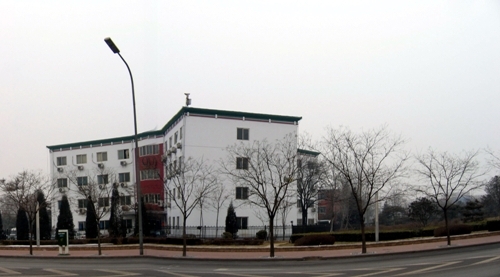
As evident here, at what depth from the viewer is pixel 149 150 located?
193ft

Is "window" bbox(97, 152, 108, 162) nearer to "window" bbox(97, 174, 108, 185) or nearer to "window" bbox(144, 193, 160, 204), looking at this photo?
"window" bbox(97, 174, 108, 185)

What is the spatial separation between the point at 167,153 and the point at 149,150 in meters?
8.07

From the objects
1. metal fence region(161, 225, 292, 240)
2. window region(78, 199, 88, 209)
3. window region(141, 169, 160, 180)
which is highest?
window region(141, 169, 160, 180)

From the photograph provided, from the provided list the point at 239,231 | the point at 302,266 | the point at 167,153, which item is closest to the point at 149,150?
the point at 167,153

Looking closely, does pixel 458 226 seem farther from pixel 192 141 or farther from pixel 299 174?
pixel 192 141

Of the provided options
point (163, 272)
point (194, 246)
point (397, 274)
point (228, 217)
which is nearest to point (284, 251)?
point (194, 246)

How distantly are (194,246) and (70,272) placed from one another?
11.6 m

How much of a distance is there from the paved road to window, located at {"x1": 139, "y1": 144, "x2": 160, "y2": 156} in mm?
31539

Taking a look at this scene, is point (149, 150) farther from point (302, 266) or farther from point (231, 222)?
point (302, 266)

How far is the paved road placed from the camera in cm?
1831

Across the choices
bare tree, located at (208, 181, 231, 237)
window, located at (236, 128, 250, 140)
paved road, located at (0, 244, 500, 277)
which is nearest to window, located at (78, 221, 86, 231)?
bare tree, located at (208, 181, 231, 237)

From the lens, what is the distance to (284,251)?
93.4ft

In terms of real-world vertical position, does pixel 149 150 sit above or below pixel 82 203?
above

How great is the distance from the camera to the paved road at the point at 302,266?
1831 cm
